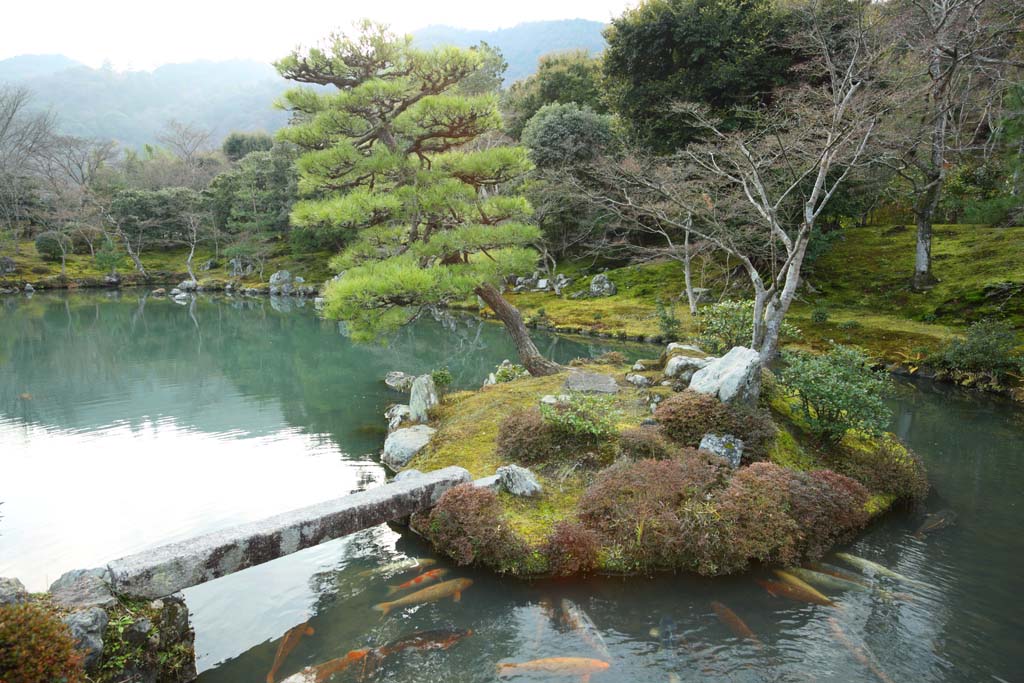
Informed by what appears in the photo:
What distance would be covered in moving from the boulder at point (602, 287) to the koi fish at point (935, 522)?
2454cm

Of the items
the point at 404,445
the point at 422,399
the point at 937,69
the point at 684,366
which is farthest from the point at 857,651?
the point at 937,69

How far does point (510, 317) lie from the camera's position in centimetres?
1507

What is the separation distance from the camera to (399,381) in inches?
719

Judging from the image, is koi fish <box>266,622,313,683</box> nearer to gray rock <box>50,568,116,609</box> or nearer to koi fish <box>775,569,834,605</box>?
gray rock <box>50,568,116,609</box>

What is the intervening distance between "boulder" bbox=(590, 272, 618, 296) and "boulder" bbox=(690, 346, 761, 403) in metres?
23.0

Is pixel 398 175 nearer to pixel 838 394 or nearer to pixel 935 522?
pixel 838 394

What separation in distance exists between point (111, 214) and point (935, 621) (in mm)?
63569

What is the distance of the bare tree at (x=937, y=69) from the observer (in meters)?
18.0

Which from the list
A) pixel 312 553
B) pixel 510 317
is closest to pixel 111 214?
pixel 510 317

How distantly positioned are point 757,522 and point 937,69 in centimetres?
2228

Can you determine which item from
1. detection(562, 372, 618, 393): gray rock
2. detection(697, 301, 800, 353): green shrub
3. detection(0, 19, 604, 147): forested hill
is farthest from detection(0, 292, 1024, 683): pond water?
detection(0, 19, 604, 147): forested hill

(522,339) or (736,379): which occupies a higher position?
(522,339)

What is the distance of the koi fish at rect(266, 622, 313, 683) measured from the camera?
575 centimetres

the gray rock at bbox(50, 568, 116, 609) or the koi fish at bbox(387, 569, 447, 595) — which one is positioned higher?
the gray rock at bbox(50, 568, 116, 609)
